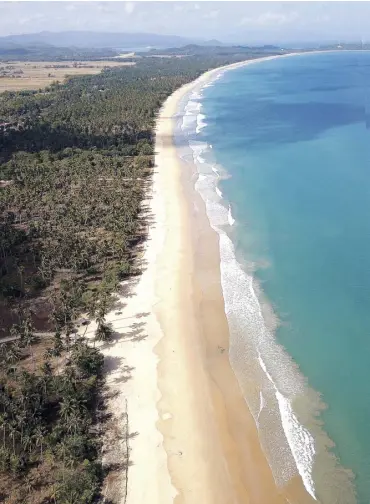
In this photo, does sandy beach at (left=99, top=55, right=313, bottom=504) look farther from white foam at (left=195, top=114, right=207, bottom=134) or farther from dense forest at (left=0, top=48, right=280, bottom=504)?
white foam at (left=195, top=114, right=207, bottom=134)

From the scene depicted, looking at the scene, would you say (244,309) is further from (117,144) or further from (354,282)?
(117,144)

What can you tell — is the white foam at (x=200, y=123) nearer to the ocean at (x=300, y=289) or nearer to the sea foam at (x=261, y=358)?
the ocean at (x=300, y=289)

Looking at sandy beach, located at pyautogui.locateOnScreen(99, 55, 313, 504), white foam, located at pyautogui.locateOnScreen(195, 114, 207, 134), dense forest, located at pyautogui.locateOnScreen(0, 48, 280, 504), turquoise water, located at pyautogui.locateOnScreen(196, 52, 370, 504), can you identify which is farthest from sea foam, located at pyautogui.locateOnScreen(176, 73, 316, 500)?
white foam, located at pyautogui.locateOnScreen(195, 114, 207, 134)

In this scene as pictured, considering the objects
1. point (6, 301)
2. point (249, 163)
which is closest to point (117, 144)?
point (249, 163)

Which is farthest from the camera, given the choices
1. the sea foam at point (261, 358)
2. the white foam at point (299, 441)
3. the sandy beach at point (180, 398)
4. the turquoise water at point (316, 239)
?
the turquoise water at point (316, 239)

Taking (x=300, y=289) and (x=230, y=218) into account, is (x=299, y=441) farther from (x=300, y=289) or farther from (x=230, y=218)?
(x=230, y=218)

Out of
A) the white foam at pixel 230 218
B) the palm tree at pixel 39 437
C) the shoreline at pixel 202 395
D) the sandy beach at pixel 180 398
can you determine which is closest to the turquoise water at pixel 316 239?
the white foam at pixel 230 218

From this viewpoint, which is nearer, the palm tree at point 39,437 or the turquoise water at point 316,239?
the palm tree at point 39,437
